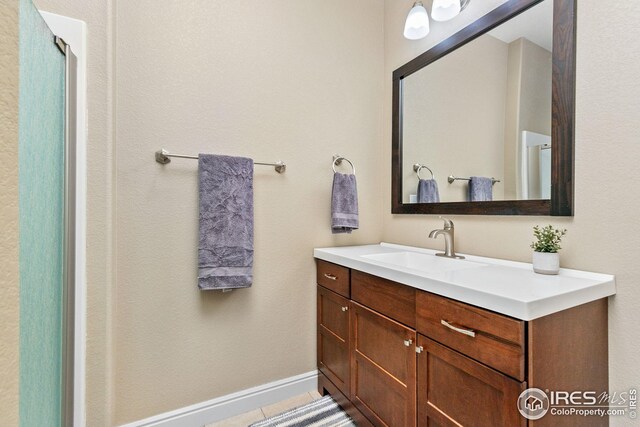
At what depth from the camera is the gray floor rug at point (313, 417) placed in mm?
1502

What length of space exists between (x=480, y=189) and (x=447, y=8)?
38.0 inches

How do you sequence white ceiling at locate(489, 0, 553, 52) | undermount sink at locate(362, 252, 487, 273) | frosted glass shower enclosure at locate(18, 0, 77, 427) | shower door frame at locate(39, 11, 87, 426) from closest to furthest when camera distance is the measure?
1. frosted glass shower enclosure at locate(18, 0, 77, 427)
2. shower door frame at locate(39, 11, 87, 426)
3. white ceiling at locate(489, 0, 553, 52)
4. undermount sink at locate(362, 252, 487, 273)

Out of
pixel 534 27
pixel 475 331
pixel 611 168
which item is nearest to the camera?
pixel 475 331

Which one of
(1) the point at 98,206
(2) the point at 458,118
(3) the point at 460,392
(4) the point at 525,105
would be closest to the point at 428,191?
(2) the point at 458,118

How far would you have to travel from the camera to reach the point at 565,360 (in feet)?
2.80

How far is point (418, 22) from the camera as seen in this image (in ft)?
5.48

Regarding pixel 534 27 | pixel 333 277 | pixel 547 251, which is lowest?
pixel 333 277

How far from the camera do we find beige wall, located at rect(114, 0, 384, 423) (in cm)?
138

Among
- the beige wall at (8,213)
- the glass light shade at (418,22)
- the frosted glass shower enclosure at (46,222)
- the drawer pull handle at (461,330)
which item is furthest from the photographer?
the glass light shade at (418,22)

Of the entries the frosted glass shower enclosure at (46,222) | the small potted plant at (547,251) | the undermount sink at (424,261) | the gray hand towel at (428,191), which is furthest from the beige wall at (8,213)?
the gray hand towel at (428,191)

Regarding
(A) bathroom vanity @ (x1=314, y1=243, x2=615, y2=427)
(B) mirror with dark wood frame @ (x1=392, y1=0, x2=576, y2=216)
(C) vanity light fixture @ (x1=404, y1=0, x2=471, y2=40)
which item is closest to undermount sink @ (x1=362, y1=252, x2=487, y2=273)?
(A) bathroom vanity @ (x1=314, y1=243, x2=615, y2=427)

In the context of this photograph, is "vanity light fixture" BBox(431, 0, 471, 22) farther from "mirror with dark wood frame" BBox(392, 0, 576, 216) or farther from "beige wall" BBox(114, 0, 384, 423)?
"beige wall" BBox(114, 0, 384, 423)

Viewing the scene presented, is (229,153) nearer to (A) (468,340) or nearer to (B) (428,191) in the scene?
(B) (428,191)

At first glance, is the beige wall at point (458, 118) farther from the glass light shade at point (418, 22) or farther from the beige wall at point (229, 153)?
the beige wall at point (229, 153)
